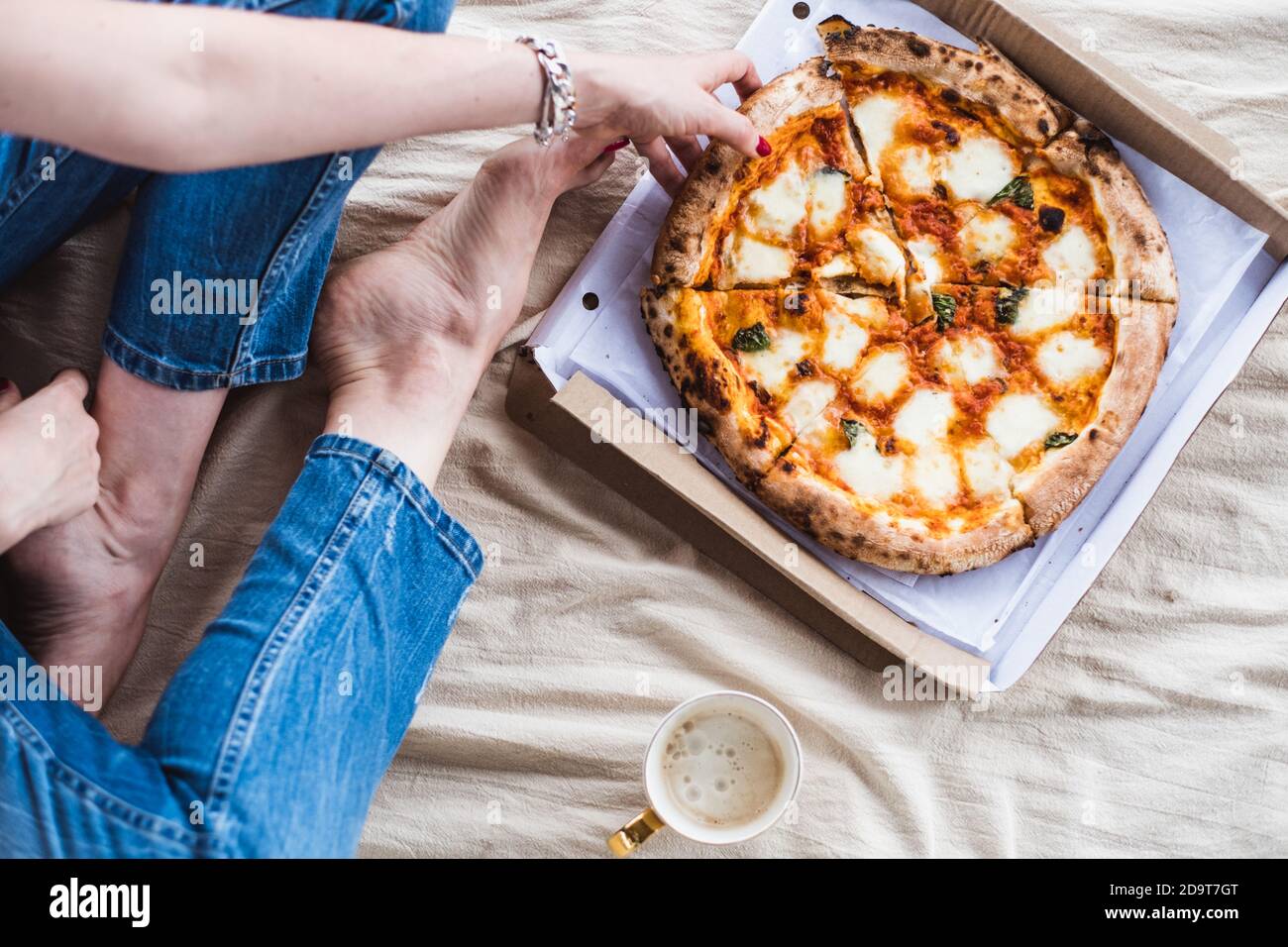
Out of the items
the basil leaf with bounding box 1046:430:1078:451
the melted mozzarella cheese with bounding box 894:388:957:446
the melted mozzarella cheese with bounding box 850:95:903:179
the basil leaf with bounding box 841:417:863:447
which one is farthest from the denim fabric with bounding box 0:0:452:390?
the basil leaf with bounding box 1046:430:1078:451

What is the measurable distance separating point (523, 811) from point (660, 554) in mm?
652

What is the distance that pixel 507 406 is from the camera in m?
2.51

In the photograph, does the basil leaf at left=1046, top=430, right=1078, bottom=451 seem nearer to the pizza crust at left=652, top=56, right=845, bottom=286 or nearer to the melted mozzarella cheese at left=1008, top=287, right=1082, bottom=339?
the melted mozzarella cheese at left=1008, top=287, right=1082, bottom=339

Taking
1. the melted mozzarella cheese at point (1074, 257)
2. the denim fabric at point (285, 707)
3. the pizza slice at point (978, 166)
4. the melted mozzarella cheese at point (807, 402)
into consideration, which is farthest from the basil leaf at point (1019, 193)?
the denim fabric at point (285, 707)

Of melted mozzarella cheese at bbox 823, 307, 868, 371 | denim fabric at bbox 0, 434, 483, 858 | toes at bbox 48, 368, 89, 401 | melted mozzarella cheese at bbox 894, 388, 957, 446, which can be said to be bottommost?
denim fabric at bbox 0, 434, 483, 858

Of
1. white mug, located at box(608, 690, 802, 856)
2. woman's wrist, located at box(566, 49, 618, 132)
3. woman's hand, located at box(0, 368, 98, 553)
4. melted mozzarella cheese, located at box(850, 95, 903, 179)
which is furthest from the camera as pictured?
melted mozzarella cheese, located at box(850, 95, 903, 179)

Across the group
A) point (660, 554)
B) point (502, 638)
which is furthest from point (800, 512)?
point (502, 638)

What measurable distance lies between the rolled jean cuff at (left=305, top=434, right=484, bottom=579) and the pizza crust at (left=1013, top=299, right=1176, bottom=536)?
121 cm

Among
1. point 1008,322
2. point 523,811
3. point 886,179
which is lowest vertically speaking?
point 523,811

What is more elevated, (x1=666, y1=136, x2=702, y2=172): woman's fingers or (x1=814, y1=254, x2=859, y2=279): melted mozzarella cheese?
(x1=666, y1=136, x2=702, y2=172): woman's fingers

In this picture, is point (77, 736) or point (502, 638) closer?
point (77, 736)

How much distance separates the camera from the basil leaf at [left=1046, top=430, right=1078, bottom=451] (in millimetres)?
2336
